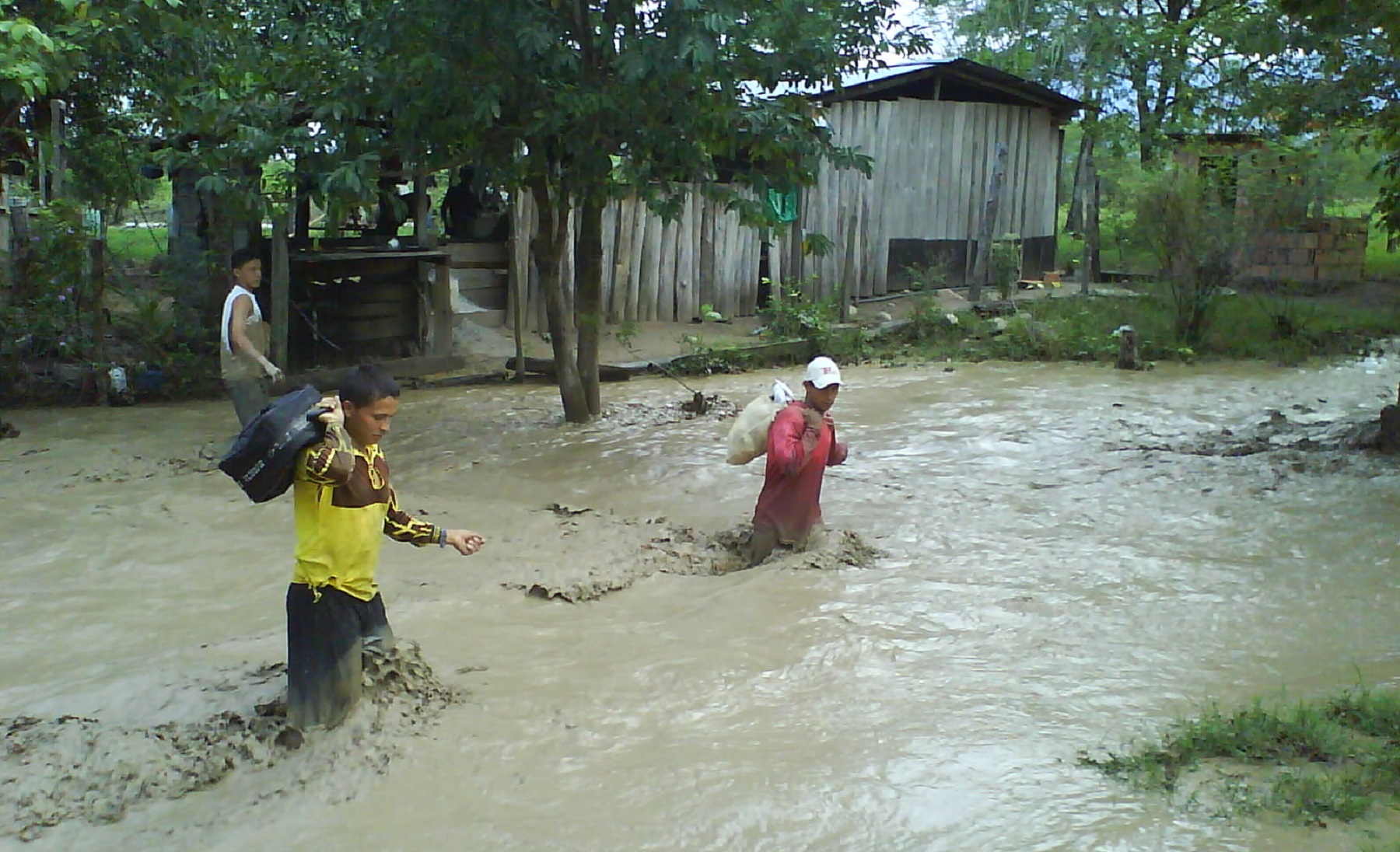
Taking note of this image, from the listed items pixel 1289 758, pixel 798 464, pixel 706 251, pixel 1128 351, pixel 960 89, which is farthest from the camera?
pixel 960 89

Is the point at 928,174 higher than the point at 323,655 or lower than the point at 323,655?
higher

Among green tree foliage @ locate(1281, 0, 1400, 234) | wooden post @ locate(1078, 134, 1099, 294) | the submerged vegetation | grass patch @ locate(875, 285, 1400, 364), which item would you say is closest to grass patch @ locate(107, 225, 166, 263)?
the submerged vegetation

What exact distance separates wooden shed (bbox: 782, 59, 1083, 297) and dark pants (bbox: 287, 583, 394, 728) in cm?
1192

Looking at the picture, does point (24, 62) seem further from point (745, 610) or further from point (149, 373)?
point (745, 610)

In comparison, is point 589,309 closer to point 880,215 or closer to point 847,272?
point 847,272

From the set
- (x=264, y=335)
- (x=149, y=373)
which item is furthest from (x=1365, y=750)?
(x=149, y=373)

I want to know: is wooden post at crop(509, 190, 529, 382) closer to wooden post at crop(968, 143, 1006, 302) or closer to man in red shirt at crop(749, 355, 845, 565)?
man in red shirt at crop(749, 355, 845, 565)

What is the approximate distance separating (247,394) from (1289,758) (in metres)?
6.67

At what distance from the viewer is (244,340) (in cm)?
796

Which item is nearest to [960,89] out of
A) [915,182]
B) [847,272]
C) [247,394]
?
[915,182]

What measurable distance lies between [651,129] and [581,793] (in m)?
5.89

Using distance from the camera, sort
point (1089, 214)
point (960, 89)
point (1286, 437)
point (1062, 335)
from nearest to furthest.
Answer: point (1286, 437) < point (1062, 335) < point (960, 89) < point (1089, 214)

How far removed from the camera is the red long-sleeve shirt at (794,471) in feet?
20.3

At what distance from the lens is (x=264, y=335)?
8.24m
